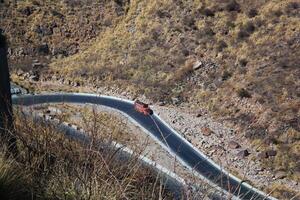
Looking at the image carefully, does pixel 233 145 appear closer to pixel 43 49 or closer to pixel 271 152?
pixel 271 152

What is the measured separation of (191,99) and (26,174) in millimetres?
46968

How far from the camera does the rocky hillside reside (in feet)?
157

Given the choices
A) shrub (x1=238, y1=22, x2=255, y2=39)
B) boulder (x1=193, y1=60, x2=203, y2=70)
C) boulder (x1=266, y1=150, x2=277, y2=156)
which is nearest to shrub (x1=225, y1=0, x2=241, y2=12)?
shrub (x1=238, y1=22, x2=255, y2=39)

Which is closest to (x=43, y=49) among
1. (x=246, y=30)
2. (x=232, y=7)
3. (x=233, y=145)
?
(x=232, y=7)

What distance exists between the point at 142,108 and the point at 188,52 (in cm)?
1126

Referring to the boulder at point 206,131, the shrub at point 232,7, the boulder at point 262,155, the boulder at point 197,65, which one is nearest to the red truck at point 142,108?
the boulder at point 206,131

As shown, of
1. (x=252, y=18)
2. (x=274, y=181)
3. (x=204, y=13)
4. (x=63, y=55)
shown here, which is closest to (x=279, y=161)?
(x=274, y=181)

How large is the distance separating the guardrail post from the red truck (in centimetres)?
4268

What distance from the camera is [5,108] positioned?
23.0ft

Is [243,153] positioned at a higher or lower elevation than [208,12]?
lower

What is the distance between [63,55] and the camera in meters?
68.2

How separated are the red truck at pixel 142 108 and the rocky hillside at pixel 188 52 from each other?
3445mm

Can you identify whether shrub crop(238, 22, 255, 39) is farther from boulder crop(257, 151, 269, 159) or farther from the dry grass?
the dry grass

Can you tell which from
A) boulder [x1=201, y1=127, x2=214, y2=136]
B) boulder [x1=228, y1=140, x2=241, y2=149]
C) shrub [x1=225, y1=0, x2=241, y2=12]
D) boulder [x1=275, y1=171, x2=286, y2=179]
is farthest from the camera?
shrub [x1=225, y1=0, x2=241, y2=12]
